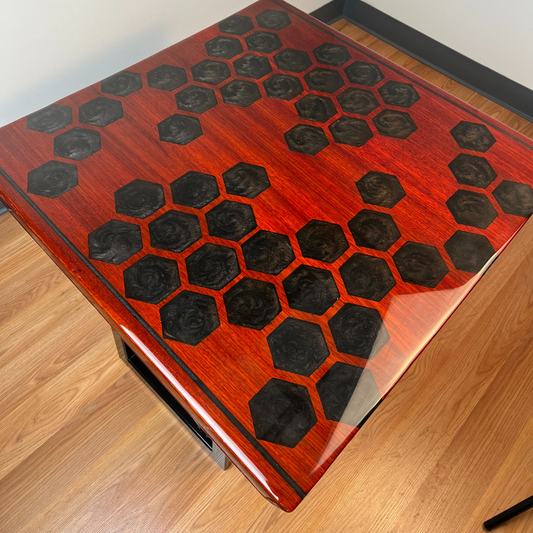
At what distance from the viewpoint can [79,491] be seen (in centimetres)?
125

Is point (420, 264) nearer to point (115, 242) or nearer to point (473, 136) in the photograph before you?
point (473, 136)

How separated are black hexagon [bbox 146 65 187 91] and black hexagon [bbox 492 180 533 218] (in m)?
0.83

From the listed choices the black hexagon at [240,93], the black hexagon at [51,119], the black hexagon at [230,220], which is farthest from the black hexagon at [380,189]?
the black hexagon at [51,119]

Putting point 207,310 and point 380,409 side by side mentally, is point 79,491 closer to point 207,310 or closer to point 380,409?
point 207,310

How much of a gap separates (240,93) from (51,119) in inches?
18.5

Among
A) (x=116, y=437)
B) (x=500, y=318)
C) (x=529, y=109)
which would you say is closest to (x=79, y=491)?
(x=116, y=437)

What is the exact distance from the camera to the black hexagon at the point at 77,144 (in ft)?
3.56

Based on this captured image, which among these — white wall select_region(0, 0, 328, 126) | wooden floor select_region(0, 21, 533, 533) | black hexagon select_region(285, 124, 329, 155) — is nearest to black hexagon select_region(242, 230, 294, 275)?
black hexagon select_region(285, 124, 329, 155)

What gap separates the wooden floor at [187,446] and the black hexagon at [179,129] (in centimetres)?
69

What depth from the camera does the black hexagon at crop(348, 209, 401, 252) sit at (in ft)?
3.30

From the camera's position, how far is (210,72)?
Result: 1.28 metres

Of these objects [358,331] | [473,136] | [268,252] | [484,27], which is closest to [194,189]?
[268,252]

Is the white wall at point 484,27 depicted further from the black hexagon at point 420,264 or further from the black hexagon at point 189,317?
the black hexagon at point 189,317

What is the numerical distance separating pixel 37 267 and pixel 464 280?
1.33 metres
